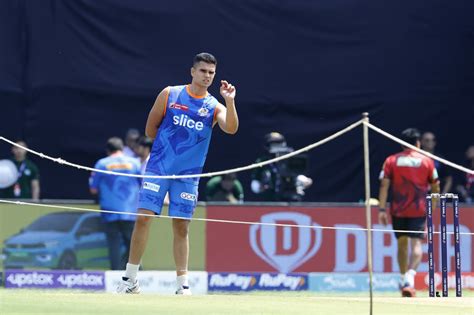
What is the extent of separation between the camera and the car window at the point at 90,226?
18969 millimetres

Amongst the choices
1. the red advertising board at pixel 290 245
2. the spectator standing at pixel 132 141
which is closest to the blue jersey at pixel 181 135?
the red advertising board at pixel 290 245

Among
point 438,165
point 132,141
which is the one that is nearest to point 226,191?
point 132,141

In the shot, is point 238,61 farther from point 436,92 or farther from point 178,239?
point 178,239

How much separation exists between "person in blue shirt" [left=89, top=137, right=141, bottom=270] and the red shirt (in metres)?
3.73

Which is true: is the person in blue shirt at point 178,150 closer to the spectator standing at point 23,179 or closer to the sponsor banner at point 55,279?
the sponsor banner at point 55,279

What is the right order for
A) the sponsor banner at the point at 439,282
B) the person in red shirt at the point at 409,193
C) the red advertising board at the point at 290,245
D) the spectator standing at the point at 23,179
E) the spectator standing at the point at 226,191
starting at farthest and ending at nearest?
the spectator standing at the point at 23,179 → the spectator standing at the point at 226,191 → the red advertising board at the point at 290,245 → the sponsor banner at the point at 439,282 → the person in red shirt at the point at 409,193

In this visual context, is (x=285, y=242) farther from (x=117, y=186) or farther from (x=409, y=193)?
(x=409, y=193)

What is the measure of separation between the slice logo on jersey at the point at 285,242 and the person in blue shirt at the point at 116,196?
1.76 m

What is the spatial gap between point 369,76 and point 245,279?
529cm

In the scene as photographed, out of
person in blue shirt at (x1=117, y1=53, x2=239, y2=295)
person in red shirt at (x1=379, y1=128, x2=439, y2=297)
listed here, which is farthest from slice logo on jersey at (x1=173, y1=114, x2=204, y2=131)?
person in red shirt at (x1=379, y1=128, x2=439, y2=297)

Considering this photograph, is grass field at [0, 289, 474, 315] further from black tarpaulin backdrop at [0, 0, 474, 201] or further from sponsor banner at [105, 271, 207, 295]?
black tarpaulin backdrop at [0, 0, 474, 201]

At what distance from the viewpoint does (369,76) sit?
2298cm

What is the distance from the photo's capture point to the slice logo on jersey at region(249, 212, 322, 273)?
1931 cm

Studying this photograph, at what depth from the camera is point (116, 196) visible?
19016 millimetres
